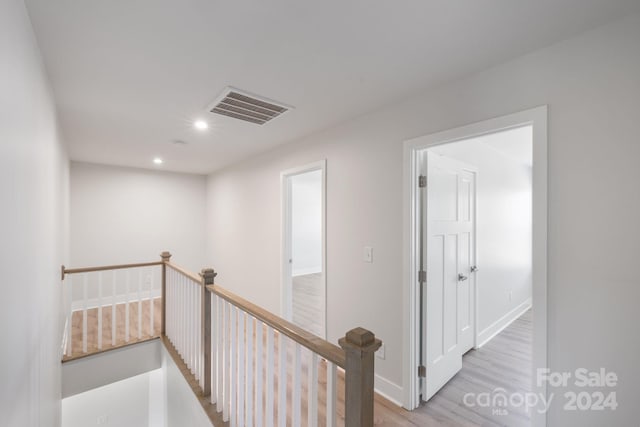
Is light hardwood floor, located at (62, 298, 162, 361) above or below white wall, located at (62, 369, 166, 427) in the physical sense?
above

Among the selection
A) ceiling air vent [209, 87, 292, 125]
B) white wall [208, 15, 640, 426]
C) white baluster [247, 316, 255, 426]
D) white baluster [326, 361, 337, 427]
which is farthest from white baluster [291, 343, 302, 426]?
ceiling air vent [209, 87, 292, 125]

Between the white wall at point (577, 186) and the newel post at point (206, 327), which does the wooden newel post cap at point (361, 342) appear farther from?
the newel post at point (206, 327)

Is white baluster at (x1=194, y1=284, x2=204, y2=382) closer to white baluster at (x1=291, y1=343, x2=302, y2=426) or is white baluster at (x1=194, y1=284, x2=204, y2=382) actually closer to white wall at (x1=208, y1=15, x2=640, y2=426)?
white baluster at (x1=291, y1=343, x2=302, y2=426)

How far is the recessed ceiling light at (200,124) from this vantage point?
2.61 meters

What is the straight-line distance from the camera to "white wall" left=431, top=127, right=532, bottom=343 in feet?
10.3

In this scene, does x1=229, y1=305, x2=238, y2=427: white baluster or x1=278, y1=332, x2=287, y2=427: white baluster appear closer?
x1=278, y1=332, x2=287, y2=427: white baluster

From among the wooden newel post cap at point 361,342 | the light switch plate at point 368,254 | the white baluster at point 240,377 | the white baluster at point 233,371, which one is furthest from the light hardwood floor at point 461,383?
the wooden newel post cap at point 361,342

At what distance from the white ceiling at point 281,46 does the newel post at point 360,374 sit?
1.39m

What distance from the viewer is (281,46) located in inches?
58.7

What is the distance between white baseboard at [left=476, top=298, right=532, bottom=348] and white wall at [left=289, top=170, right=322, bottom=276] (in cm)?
446

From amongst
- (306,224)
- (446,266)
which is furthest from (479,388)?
(306,224)

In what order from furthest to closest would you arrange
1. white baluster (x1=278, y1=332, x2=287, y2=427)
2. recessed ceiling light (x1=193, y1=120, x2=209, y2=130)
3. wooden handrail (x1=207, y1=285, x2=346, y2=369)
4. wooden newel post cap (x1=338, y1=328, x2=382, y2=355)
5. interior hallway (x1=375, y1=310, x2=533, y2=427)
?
recessed ceiling light (x1=193, y1=120, x2=209, y2=130) → interior hallway (x1=375, y1=310, x2=533, y2=427) → white baluster (x1=278, y1=332, x2=287, y2=427) → wooden handrail (x1=207, y1=285, x2=346, y2=369) → wooden newel post cap (x1=338, y1=328, x2=382, y2=355)

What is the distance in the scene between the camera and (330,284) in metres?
2.75

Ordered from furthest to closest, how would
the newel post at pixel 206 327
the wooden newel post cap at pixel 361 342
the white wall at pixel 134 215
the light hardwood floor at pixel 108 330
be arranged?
the white wall at pixel 134 215 < the light hardwood floor at pixel 108 330 < the newel post at pixel 206 327 < the wooden newel post cap at pixel 361 342
